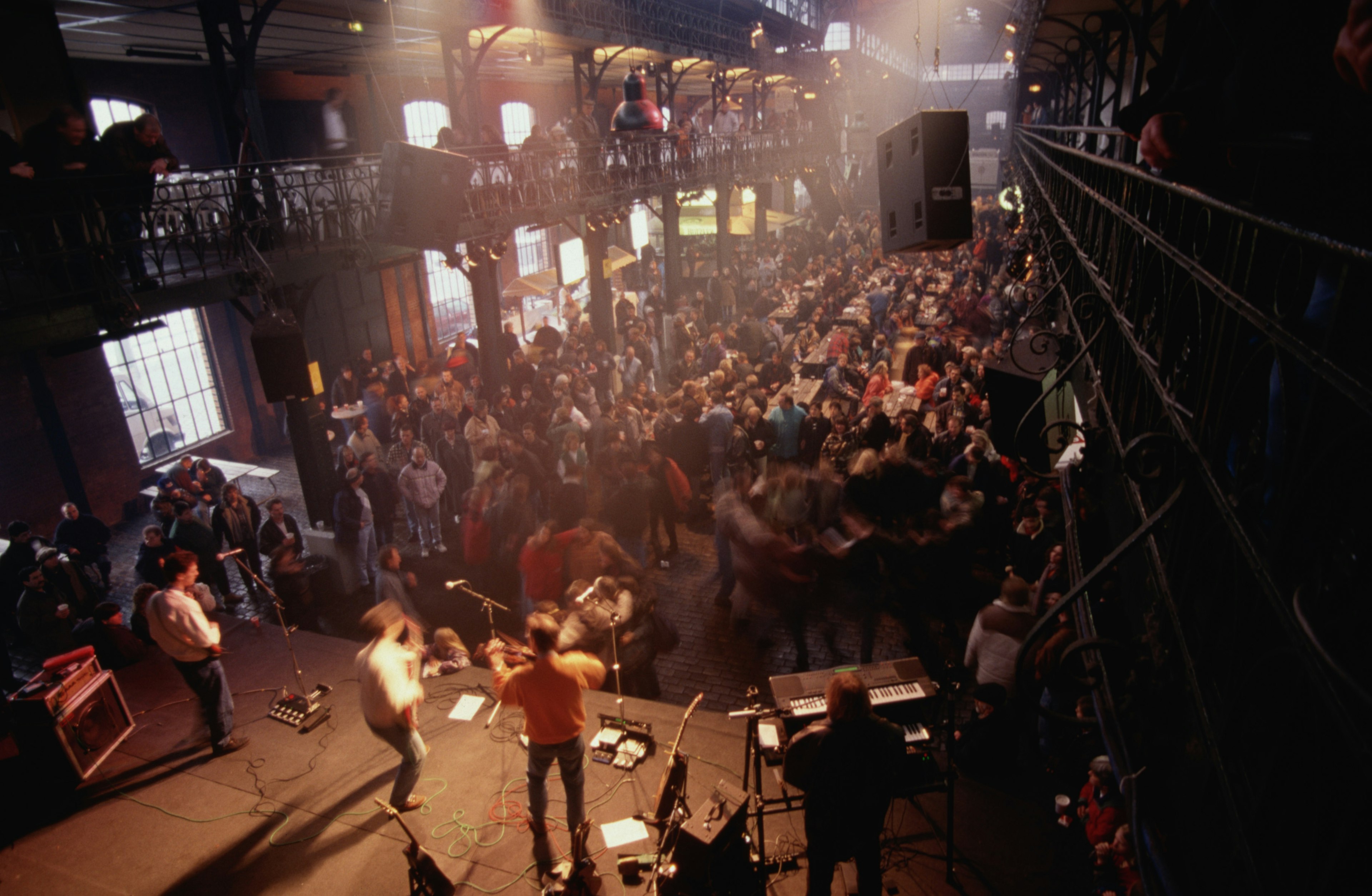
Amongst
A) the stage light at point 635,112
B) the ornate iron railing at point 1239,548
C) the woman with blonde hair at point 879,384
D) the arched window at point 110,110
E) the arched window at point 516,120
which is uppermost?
the arched window at point 516,120

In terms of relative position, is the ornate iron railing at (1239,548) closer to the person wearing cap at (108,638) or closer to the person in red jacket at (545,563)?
the person in red jacket at (545,563)

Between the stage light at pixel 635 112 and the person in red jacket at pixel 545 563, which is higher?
the stage light at pixel 635 112

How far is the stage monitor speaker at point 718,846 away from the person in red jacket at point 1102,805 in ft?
6.93

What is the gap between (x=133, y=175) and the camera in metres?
6.45

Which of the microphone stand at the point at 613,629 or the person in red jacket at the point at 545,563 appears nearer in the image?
the microphone stand at the point at 613,629

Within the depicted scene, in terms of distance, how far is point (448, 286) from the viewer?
20172mm

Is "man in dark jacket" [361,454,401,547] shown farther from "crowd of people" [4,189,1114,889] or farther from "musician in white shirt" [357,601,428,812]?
"musician in white shirt" [357,601,428,812]

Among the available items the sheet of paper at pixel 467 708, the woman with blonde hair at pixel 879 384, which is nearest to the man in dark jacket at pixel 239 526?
the sheet of paper at pixel 467 708

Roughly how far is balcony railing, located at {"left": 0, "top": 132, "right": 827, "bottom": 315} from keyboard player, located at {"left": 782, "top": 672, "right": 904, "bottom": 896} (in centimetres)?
645

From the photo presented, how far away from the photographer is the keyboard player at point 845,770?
12.8ft

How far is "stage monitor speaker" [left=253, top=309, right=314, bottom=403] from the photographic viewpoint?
6.81 metres

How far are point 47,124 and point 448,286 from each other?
1431 cm

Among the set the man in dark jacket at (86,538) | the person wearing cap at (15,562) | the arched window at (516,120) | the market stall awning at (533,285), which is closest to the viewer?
the person wearing cap at (15,562)

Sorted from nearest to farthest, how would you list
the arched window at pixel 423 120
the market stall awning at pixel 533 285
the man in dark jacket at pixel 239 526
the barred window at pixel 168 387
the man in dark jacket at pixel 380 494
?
the man in dark jacket at pixel 239 526
the man in dark jacket at pixel 380 494
the barred window at pixel 168 387
the arched window at pixel 423 120
the market stall awning at pixel 533 285
